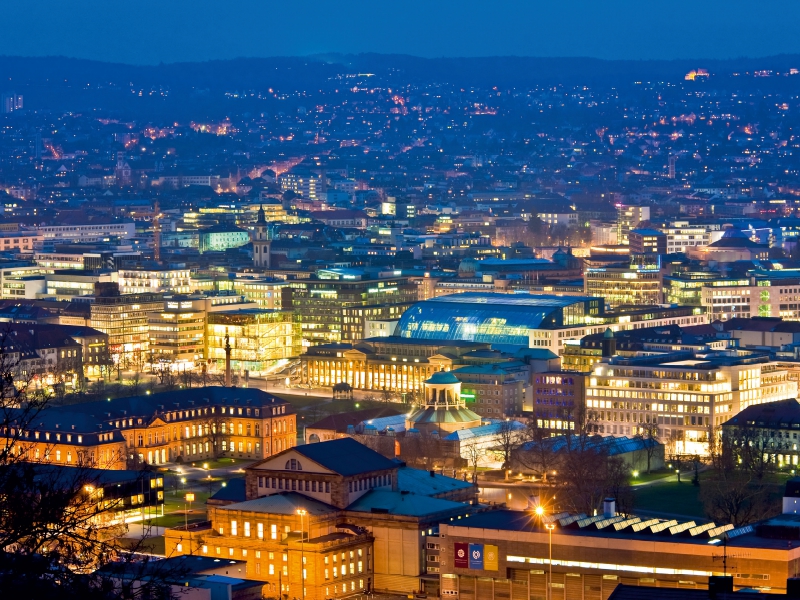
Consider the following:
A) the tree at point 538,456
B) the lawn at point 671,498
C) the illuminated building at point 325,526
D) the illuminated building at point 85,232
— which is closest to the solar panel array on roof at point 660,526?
the illuminated building at point 325,526

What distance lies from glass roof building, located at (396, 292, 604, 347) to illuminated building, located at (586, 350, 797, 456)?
16000 millimetres

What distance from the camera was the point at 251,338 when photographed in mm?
110000

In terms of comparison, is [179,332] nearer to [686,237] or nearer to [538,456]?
[538,456]

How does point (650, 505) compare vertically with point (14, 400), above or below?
below

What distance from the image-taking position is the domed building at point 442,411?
81.3 m

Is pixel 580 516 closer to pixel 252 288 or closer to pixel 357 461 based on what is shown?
pixel 357 461

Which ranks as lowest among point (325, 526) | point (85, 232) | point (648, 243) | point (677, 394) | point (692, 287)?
point (325, 526)

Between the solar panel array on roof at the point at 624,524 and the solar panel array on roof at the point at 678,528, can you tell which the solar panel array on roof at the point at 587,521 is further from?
the solar panel array on roof at the point at 678,528

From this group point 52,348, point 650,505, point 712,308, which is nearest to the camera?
point 650,505

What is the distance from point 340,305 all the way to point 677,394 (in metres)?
37.2

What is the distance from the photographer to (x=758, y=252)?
15400 centimetres

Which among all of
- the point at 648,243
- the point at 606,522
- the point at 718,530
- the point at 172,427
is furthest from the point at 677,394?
the point at 648,243

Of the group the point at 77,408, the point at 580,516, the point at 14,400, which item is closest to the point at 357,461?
the point at 580,516

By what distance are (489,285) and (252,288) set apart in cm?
1384
